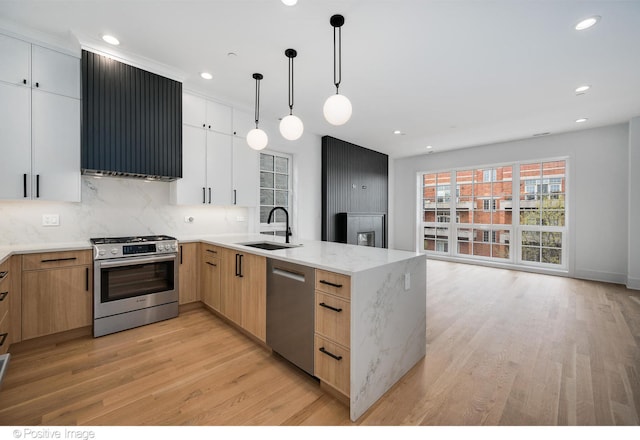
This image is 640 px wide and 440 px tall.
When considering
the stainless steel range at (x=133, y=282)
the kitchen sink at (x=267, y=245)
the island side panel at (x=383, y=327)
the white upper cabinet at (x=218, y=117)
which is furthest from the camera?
the white upper cabinet at (x=218, y=117)

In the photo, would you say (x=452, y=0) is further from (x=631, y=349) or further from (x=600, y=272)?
(x=600, y=272)

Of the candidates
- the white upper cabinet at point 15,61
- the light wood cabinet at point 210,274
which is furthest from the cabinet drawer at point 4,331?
the white upper cabinet at point 15,61

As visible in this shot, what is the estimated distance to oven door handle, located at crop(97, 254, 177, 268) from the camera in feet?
8.17

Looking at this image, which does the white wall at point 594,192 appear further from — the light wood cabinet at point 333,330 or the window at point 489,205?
the light wood cabinet at point 333,330

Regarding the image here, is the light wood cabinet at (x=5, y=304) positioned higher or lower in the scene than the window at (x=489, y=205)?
lower

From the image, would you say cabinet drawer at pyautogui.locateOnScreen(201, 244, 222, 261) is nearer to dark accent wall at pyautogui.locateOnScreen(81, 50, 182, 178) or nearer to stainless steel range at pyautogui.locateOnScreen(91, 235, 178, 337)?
stainless steel range at pyautogui.locateOnScreen(91, 235, 178, 337)

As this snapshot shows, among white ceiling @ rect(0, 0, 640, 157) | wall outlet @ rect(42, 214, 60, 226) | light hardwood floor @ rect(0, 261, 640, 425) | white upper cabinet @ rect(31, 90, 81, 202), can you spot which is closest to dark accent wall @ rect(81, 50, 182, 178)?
white upper cabinet @ rect(31, 90, 81, 202)

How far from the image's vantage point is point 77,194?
255 cm

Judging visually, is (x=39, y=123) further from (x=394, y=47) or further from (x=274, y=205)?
(x=394, y=47)

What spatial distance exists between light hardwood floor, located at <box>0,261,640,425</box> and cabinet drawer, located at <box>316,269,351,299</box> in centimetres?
71

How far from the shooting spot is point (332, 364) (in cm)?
168

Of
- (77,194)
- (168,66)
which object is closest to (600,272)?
(168,66)

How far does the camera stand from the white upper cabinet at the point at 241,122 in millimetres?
3721

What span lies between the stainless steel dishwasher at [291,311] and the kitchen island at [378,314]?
0.10 meters
